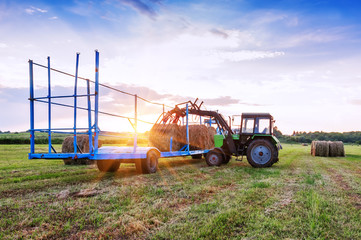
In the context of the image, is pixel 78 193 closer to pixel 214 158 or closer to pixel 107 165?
pixel 107 165

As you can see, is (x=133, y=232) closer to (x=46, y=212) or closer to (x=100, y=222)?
(x=100, y=222)

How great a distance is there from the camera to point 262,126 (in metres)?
12.7

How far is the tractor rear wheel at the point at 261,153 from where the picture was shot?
11828 mm

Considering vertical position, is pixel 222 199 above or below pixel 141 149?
below

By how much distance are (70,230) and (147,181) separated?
3.90 meters

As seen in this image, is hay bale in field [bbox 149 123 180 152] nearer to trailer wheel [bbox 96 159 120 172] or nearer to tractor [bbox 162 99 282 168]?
tractor [bbox 162 99 282 168]

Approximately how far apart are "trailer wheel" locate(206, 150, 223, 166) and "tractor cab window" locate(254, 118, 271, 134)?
85.4 inches

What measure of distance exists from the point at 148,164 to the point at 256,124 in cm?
627

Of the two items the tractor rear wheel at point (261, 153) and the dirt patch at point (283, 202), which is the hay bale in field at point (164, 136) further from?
the dirt patch at point (283, 202)

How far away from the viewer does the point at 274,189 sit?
22.1 feet

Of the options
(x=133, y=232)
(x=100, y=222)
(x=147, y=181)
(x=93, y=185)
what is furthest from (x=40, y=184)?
(x=133, y=232)

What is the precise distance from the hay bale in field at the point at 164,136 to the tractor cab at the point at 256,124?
332 cm

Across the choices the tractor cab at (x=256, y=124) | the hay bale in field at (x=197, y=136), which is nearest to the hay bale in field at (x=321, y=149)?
the tractor cab at (x=256, y=124)

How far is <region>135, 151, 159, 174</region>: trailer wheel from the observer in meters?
Result: 8.93
